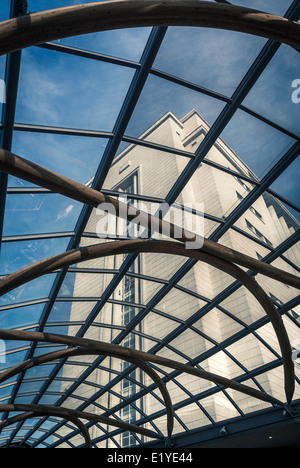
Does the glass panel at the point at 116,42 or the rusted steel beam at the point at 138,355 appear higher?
the glass panel at the point at 116,42

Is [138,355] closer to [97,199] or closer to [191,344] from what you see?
[191,344]

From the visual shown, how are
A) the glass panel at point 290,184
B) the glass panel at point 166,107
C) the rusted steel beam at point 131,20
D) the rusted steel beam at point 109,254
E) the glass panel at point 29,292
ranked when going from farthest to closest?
the glass panel at point 29,292 < the rusted steel beam at point 109,254 < the glass panel at point 290,184 < the glass panel at point 166,107 < the rusted steel beam at point 131,20

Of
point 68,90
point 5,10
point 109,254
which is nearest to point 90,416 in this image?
point 109,254

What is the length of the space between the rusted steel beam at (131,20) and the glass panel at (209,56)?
225cm

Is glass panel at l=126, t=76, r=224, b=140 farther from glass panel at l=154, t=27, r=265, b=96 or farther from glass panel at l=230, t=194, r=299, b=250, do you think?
glass panel at l=230, t=194, r=299, b=250

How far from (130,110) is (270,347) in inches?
690

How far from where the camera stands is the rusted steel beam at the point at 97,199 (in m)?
10.6

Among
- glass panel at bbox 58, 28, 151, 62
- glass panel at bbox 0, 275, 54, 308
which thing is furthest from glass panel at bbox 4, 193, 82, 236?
glass panel at bbox 58, 28, 151, 62

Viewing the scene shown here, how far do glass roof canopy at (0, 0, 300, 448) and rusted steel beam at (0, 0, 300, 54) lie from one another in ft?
6.25

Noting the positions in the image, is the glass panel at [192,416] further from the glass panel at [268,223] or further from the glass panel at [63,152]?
the glass panel at [63,152]

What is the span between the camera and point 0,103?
10617 millimetres

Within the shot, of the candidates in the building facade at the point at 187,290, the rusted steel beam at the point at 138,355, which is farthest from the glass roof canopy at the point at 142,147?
the rusted steel beam at the point at 138,355
